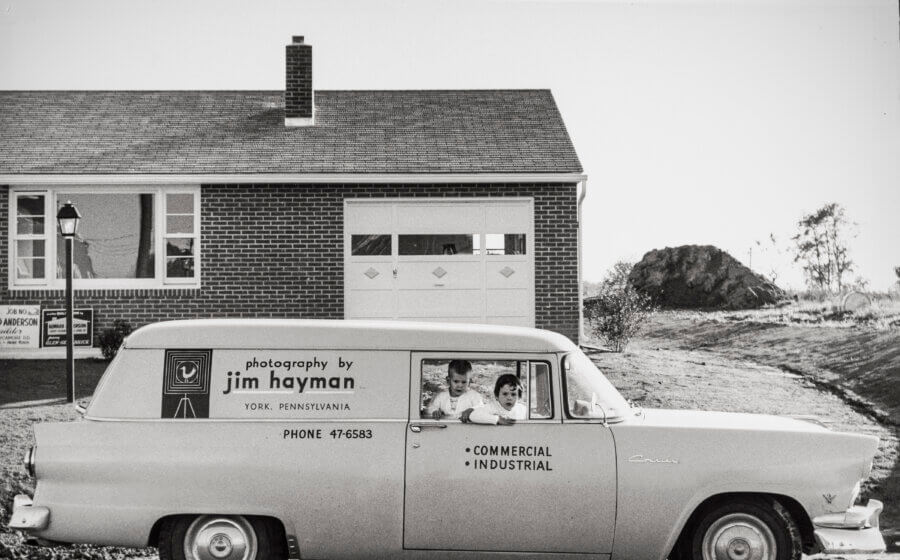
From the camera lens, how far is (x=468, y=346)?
5.79 m

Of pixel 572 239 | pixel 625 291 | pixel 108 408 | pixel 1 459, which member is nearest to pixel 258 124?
pixel 572 239

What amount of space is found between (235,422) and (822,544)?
3.64 meters

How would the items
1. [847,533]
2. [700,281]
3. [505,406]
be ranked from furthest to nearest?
[700,281] < [505,406] < [847,533]

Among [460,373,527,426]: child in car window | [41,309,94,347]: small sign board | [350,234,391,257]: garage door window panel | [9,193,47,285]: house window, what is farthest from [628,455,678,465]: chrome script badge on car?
[9,193,47,285]: house window

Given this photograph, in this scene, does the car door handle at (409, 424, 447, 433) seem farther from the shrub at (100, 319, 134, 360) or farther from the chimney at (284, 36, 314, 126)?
the chimney at (284, 36, 314, 126)

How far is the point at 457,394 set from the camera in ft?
19.4

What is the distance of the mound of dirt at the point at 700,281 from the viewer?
88.4 feet

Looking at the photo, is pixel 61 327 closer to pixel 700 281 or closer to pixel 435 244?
pixel 435 244

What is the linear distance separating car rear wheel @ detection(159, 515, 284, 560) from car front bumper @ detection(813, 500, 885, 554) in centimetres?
334

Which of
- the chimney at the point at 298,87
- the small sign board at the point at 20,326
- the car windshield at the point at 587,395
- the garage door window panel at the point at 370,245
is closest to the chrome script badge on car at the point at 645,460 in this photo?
the car windshield at the point at 587,395

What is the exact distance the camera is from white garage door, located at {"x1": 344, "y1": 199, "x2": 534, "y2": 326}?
607 inches

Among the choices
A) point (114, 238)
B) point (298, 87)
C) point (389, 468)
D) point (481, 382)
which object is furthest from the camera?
point (298, 87)

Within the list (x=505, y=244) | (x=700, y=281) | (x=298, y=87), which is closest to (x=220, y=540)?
(x=505, y=244)

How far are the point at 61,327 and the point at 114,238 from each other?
1.72 meters
